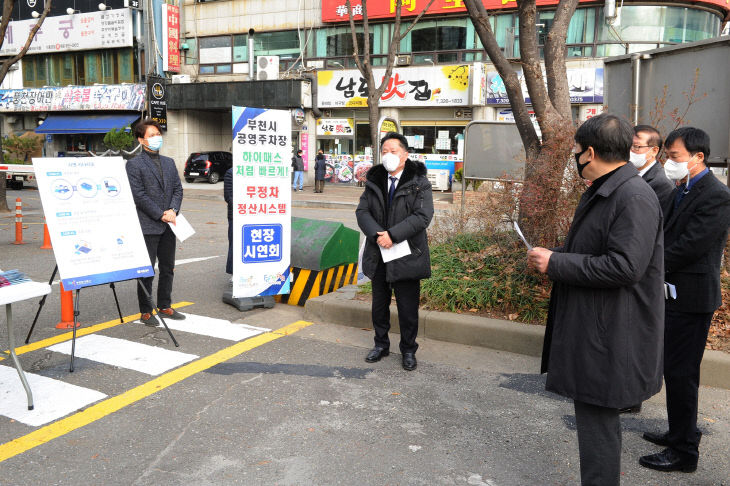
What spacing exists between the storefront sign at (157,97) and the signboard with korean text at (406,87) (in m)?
8.45

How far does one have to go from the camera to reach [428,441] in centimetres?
382

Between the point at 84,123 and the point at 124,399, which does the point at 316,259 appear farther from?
the point at 84,123

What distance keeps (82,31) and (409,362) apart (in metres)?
35.9

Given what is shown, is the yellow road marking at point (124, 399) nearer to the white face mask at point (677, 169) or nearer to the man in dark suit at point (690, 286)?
the man in dark suit at point (690, 286)

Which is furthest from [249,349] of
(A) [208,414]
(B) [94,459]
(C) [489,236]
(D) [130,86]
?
(D) [130,86]

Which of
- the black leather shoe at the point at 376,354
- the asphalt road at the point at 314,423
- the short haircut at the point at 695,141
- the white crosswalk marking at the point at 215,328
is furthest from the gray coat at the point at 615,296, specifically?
the white crosswalk marking at the point at 215,328

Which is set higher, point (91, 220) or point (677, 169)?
point (677, 169)

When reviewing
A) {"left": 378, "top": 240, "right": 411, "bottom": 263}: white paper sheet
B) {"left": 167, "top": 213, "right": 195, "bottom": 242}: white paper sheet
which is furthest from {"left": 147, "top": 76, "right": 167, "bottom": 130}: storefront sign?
{"left": 378, "top": 240, "right": 411, "bottom": 263}: white paper sheet

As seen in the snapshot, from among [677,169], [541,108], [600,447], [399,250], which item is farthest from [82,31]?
[600,447]

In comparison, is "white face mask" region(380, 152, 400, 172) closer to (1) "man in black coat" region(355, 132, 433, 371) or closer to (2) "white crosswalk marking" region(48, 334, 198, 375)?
(1) "man in black coat" region(355, 132, 433, 371)

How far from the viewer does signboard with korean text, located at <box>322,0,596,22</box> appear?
81.3 feet

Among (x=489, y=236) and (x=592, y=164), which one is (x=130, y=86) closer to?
(x=489, y=236)

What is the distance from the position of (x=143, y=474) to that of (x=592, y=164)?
2.85 metres

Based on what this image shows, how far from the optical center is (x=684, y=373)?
3488mm
